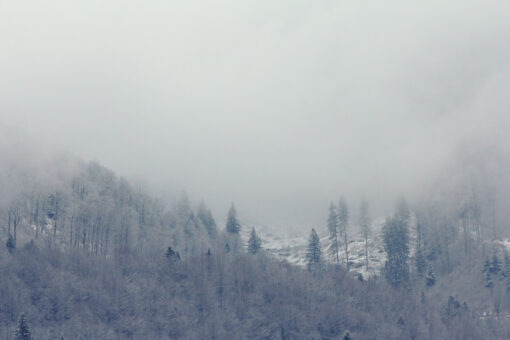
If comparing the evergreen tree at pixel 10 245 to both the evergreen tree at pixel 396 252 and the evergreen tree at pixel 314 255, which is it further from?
the evergreen tree at pixel 396 252

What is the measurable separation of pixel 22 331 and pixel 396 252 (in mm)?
91308

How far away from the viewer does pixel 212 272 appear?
128 m

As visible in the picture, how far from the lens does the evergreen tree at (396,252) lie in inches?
6050

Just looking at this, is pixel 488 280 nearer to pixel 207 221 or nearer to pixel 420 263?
pixel 420 263

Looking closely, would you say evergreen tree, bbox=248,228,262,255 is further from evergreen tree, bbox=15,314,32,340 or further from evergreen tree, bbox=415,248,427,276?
evergreen tree, bbox=15,314,32,340

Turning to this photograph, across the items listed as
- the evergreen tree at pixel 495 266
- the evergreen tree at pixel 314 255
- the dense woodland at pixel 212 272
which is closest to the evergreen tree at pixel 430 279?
the dense woodland at pixel 212 272

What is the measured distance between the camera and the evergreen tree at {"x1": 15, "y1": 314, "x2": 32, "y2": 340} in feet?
298

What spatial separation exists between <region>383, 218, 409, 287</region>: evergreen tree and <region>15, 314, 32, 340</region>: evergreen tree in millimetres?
83715

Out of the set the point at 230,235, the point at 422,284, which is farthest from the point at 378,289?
the point at 230,235

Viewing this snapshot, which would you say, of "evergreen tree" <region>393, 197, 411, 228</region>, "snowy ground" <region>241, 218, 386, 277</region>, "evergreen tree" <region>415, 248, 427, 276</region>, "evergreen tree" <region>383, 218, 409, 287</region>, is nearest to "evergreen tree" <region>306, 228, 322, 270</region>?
"snowy ground" <region>241, 218, 386, 277</region>

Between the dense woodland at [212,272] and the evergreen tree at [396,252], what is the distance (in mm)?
310

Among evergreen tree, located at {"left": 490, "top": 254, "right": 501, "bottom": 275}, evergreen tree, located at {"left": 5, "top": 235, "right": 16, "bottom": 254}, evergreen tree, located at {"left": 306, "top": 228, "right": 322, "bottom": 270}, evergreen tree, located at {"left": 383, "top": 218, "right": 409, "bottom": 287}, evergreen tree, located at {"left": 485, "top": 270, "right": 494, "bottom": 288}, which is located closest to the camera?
evergreen tree, located at {"left": 5, "top": 235, "right": 16, "bottom": 254}

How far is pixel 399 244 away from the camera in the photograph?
15788 cm

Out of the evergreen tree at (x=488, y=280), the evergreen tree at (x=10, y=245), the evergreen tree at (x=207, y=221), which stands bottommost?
the evergreen tree at (x=488, y=280)
